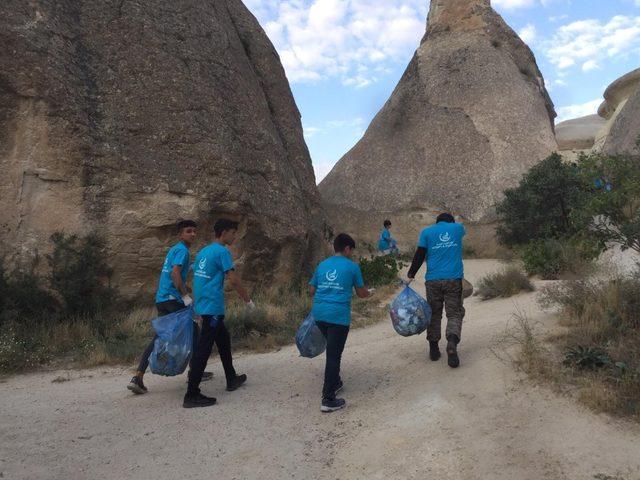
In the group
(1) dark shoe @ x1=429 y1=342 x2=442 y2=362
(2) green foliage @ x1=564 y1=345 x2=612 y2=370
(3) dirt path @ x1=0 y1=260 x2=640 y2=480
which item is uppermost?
(2) green foliage @ x1=564 y1=345 x2=612 y2=370

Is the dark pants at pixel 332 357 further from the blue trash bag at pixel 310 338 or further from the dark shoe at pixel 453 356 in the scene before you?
the dark shoe at pixel 453 356

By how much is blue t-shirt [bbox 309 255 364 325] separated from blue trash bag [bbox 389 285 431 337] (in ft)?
1.92

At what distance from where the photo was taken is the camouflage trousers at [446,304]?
4.96 metres

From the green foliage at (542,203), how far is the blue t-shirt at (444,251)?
8516 mm

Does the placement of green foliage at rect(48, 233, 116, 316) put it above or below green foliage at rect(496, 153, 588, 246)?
below

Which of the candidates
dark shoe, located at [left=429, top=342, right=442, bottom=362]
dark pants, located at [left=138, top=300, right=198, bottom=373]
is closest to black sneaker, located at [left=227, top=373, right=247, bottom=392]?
dark pants, located at [left=138, top=300, right=198, bottom=373]

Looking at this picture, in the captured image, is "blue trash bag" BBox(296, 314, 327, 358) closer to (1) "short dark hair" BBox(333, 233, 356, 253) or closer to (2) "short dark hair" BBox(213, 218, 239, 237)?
(1) "short dark hair" BBox(333, 233, 356, 253)

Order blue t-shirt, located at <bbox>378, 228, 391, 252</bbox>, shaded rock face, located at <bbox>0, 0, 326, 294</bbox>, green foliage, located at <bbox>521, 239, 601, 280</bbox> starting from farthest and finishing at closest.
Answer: blue t-shirt, located at <bbox>378, 228, 391, 252</bbox>, green foliage, located at <bbox>521, 239, 601, 280</bbox>, shaded rock face, located at <bbox>0, 0, 326, 294</bbox>

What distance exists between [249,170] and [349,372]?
5.37m

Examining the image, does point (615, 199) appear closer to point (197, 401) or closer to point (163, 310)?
point (197, 401)

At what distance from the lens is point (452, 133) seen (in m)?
18.7

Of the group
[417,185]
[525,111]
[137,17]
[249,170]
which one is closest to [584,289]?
[249,170]

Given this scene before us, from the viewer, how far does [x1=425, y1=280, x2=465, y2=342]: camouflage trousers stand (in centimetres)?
496

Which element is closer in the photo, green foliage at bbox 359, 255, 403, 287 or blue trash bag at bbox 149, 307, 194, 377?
blue trash bag at bbox 149, 307, 194, 377
